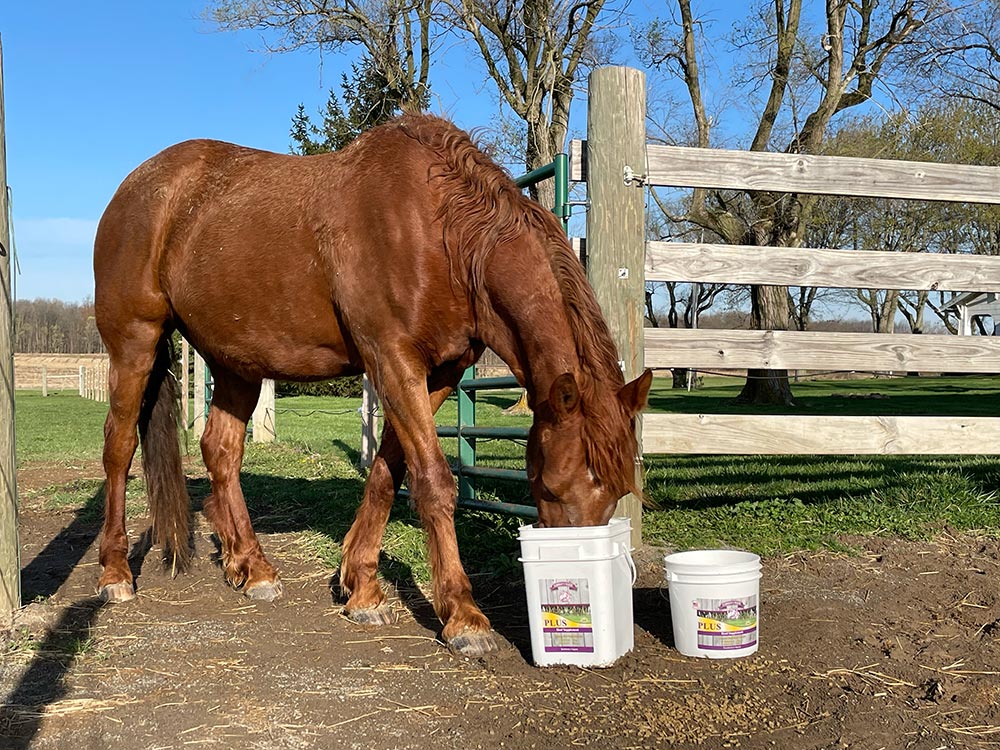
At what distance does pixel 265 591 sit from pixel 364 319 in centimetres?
152

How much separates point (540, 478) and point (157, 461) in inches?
99.9

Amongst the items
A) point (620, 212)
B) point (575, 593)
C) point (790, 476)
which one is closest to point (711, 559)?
point (575, 593)

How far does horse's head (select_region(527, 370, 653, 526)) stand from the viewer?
9.95 feet

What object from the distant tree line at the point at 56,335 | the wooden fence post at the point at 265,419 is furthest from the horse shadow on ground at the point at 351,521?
the distant tree line at the point at 56,335

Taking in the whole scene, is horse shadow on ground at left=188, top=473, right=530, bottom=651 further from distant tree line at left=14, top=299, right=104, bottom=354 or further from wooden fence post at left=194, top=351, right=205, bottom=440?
distant tree line at left=14, top=299, right=104, bottom=354

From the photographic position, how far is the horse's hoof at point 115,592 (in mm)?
4043

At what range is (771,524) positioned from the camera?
194 inches

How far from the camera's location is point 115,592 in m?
4.05

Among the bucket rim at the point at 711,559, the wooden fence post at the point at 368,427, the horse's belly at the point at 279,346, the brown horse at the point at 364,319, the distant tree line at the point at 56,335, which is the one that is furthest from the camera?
the distant tree line at the point at 56,335

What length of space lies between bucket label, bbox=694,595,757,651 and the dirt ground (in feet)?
0.24

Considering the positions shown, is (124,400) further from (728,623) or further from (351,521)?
(728,623)

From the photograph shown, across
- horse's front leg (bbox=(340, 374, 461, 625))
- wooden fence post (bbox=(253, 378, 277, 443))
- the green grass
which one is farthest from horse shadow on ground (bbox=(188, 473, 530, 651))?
wooden fence post (bbox=(253, 378, 277, 443))

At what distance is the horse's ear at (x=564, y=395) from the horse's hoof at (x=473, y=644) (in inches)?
35.5

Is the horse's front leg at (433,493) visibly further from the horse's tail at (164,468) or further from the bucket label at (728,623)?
the horse's tail at (164,468)
